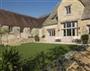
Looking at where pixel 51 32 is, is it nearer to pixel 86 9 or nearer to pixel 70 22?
pixel 70 22

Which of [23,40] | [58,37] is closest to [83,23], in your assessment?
[58,37]

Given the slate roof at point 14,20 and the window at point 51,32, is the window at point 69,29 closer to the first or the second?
the window at point 51,32

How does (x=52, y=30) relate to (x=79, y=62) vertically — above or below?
above

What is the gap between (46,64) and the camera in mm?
20266

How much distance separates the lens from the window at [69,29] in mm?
41869

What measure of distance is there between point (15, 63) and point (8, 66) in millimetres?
667

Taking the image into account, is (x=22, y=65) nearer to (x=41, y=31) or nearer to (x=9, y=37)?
(x=9, y=37)

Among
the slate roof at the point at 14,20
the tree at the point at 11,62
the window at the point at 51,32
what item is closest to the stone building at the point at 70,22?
the window at the point at 51,32

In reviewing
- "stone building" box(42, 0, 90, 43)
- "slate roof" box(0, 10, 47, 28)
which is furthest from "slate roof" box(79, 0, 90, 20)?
"slate roof" box(0, 10, 47, 28)

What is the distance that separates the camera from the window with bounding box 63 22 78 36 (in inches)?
1648

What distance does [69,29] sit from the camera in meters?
43.0

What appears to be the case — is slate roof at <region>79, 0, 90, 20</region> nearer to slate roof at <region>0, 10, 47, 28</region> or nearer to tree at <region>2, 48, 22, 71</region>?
slate roof at <region>0, 10, 47, 28</region>

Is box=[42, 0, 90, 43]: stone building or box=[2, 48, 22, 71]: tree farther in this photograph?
box=[42, 0, 90, 43]: stone building

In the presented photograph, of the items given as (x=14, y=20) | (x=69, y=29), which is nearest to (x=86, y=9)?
(x=69, y=29)
